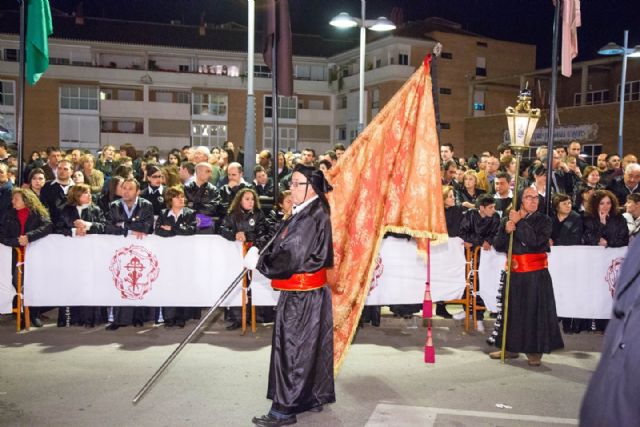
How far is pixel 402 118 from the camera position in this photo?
6.29m

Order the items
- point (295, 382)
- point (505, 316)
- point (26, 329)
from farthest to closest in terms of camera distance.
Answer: point (26, 329) < point (505, 316) < point (295, 382)

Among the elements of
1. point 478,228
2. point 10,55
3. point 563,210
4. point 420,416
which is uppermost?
point 10,55

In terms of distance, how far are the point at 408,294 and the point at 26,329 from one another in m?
5.08

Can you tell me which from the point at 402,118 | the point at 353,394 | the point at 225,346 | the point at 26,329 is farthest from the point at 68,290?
the point at 402,118

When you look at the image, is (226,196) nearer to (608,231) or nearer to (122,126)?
(608,231)

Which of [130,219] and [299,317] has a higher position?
[130,219]

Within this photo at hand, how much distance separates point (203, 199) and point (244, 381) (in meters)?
3.72

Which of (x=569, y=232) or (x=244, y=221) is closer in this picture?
(x=244, y=221)

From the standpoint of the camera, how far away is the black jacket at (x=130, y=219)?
8516 millimetres

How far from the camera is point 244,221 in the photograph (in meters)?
8.64

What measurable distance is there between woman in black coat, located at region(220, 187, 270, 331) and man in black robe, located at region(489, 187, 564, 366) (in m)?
3.22

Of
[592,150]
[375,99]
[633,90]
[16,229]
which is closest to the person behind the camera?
[16,229]

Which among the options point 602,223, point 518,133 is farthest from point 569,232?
point 518,133

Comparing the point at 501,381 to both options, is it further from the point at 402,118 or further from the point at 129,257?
the point at 129,257
